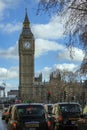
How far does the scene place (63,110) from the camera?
94.0 feet

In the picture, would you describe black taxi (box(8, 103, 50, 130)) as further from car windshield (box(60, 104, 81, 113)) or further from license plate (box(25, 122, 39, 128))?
car windshield (box(60, 104, 81, 113))

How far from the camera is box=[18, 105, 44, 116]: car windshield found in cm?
2008

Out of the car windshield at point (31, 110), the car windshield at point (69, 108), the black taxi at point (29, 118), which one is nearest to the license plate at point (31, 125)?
the black taxi at point (29, 118)

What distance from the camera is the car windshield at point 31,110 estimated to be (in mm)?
20078

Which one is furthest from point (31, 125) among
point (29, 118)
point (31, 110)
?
point (31, 110)

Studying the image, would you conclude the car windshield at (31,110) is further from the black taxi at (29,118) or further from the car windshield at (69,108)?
the car windshield at (69,108)

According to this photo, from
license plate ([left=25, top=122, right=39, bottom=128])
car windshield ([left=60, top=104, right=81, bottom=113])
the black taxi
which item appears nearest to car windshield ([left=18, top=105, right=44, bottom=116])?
the black taxi

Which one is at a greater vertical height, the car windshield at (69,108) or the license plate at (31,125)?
the car windshield at (69,108)

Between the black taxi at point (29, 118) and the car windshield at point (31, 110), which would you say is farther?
the car windshield at point (31, 110)

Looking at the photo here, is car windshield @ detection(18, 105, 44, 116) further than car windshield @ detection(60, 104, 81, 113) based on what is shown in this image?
No

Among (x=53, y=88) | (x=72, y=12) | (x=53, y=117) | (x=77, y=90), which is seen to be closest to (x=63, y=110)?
(x=53, y=117)

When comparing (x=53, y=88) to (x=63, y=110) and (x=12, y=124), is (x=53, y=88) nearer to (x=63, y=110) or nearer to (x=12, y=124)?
(x=63, y=110)

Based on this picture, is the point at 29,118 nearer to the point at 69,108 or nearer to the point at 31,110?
the point at 31,110

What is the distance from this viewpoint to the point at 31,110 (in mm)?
20156
